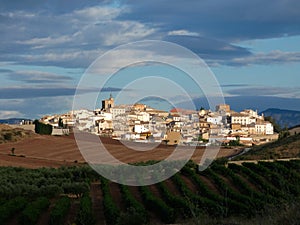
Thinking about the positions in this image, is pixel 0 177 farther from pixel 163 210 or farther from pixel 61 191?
pixel 163 210

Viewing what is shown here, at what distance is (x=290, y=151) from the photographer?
4372 cm

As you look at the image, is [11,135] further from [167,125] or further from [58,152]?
[167,125]

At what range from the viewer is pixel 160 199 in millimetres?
21016

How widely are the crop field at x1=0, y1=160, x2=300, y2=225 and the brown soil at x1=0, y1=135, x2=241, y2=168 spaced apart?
46.4ft

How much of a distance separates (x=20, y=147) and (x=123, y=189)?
3579 cm

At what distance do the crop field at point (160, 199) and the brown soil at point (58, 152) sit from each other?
557 inches

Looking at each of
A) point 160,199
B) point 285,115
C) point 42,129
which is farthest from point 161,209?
point 285,115

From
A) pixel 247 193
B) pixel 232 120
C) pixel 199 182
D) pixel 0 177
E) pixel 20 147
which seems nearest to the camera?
pixel 247 193

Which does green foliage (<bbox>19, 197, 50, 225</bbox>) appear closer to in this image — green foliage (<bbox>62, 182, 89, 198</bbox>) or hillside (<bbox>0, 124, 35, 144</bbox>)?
green foliage (<bbox>62, 182, 89, 198</bbox>)

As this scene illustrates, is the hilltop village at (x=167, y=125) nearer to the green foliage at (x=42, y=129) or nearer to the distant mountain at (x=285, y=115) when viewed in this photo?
the green foliage at (x=42, y=129)

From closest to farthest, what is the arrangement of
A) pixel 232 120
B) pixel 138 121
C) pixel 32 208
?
pixel 32 208 → pixel 138 121 → pixel 232 120

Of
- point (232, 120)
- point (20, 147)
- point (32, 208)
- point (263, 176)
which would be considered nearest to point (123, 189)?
point (32, 208)

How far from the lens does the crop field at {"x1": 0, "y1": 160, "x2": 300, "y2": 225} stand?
44.3 feet

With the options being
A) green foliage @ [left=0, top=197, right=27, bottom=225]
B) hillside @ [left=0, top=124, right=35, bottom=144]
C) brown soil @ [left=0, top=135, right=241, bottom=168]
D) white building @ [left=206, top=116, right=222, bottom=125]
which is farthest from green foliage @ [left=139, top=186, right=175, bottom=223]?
white building @ [left=206, top=116, right=222, bottom=125]
